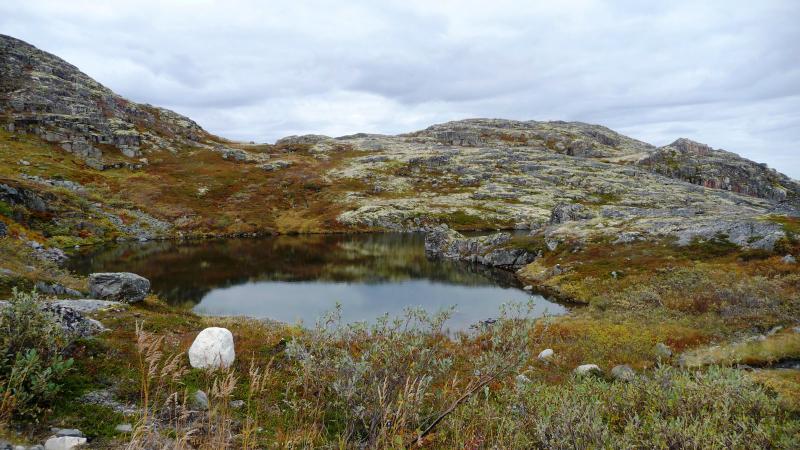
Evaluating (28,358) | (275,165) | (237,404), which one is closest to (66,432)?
(28,358)

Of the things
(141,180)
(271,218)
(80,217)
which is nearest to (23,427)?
(80,217)

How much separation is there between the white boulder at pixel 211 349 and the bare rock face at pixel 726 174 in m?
196

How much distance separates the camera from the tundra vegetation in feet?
26.6

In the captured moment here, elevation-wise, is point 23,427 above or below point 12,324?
below

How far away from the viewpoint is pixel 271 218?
105250 millimetres

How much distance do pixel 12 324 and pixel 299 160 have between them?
489ft

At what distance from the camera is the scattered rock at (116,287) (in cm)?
2594

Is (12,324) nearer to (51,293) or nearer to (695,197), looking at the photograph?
(51,293)

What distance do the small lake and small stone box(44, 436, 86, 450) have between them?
883 inches

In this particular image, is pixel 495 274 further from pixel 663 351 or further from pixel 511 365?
pixel 511 365

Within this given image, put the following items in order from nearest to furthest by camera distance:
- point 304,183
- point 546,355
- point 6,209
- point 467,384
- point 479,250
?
point 467,384 → point 546,355 → point 6,209 → point 479,250 → point 304,183

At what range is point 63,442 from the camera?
25.1ft

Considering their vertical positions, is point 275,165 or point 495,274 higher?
point 275,165

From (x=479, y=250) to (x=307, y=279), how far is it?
30.5 meters
